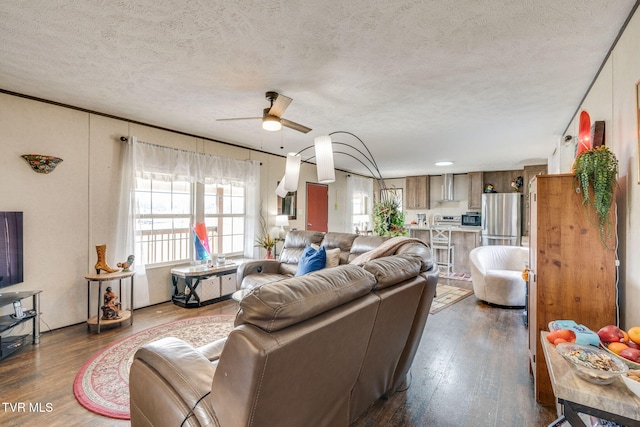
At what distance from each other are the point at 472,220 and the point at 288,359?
7828mm

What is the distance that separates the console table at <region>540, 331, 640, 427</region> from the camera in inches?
40.6

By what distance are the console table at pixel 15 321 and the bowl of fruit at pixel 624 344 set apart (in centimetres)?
397

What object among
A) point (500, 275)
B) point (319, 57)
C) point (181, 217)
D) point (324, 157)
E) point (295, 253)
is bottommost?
point (500, 275)

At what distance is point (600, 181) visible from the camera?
168cm

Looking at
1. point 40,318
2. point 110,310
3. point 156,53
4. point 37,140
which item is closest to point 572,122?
point 156,53

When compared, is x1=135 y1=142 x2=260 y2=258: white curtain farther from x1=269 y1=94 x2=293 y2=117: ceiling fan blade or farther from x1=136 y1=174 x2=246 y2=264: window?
x1=269 y1=94 x2=293 y2=117: ceiling fan blade

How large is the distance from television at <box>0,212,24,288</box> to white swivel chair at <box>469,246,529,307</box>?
519 centimetres

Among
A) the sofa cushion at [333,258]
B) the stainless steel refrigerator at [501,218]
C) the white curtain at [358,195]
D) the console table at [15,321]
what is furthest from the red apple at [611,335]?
the white curtain at [358,195]

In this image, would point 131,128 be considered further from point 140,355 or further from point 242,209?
point 140,355

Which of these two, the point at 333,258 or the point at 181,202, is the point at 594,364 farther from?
the point at 181,202

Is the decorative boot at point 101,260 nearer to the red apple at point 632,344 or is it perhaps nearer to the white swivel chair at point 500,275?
the red apple at point 632,344

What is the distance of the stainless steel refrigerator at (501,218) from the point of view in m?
6.79

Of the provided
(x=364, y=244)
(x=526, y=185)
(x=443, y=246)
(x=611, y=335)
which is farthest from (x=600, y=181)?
(x=526, y=185)

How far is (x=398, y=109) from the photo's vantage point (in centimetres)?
326
